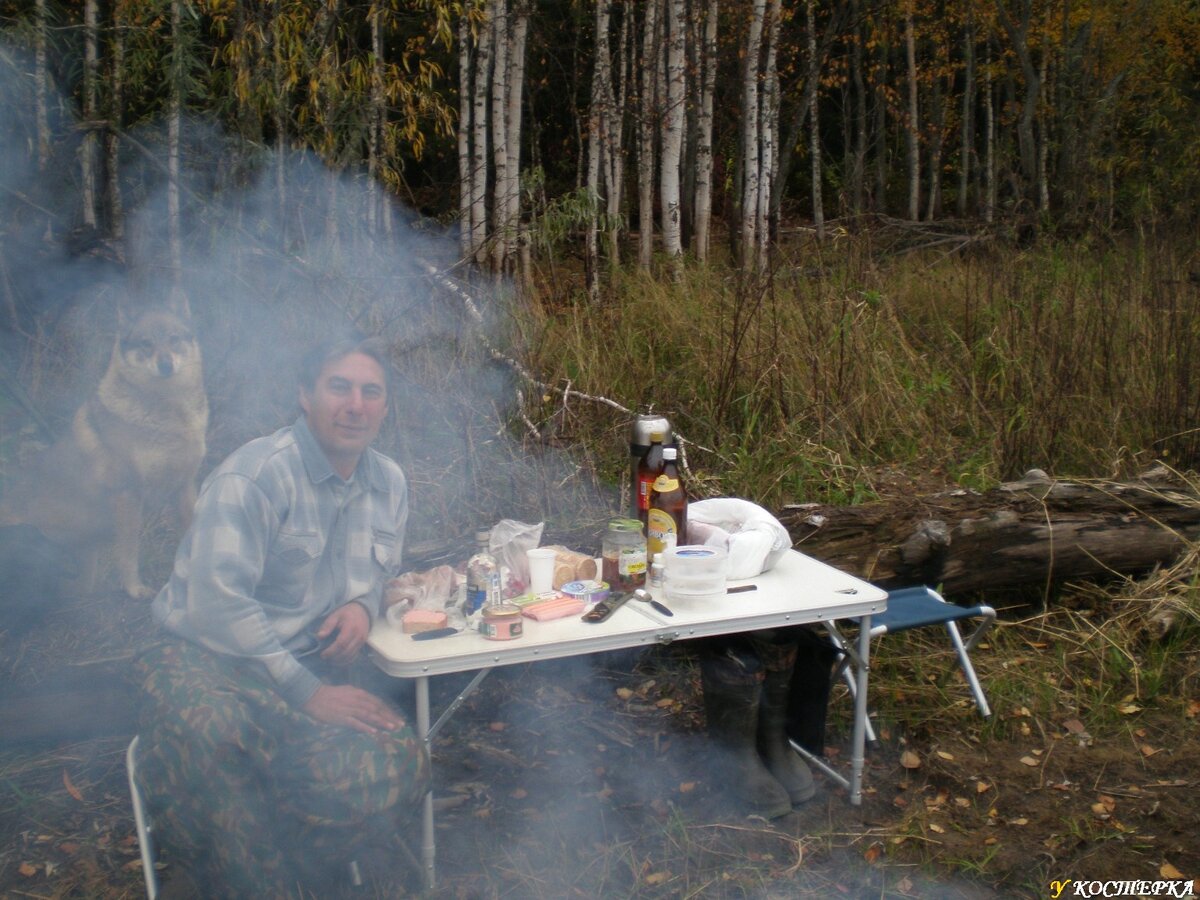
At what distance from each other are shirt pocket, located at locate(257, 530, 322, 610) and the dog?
1.61 m

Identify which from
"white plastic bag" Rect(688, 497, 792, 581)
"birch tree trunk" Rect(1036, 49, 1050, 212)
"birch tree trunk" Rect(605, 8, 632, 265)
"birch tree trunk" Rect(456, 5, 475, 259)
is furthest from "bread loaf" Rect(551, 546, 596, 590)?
"birch tree trunk" Rect(1036, 49, 1050, 212)

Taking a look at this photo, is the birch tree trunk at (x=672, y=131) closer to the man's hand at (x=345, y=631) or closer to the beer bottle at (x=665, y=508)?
the beer bottle at (x=665, y=508)

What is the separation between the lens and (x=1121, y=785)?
2691 millimetres

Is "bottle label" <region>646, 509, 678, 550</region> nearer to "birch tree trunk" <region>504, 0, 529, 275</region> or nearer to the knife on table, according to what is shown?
the knife on table

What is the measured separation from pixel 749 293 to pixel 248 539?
10.2ft

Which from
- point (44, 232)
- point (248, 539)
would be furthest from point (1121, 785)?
point (44, 232)

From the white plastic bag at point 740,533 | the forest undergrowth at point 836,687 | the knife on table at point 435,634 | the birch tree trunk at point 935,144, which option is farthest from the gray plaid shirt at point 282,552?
the birch tree trunk at point 935,144

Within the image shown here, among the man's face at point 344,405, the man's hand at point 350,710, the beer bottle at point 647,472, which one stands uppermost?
the man's face at point 344,405

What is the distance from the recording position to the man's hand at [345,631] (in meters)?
2.02

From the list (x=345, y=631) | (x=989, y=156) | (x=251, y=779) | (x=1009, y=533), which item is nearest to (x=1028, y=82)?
(x=989, y=156)

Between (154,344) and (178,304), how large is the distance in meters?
0.16

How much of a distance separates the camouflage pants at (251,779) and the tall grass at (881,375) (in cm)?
239

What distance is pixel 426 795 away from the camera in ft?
6.57

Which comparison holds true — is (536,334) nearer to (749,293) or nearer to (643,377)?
(643,377)
